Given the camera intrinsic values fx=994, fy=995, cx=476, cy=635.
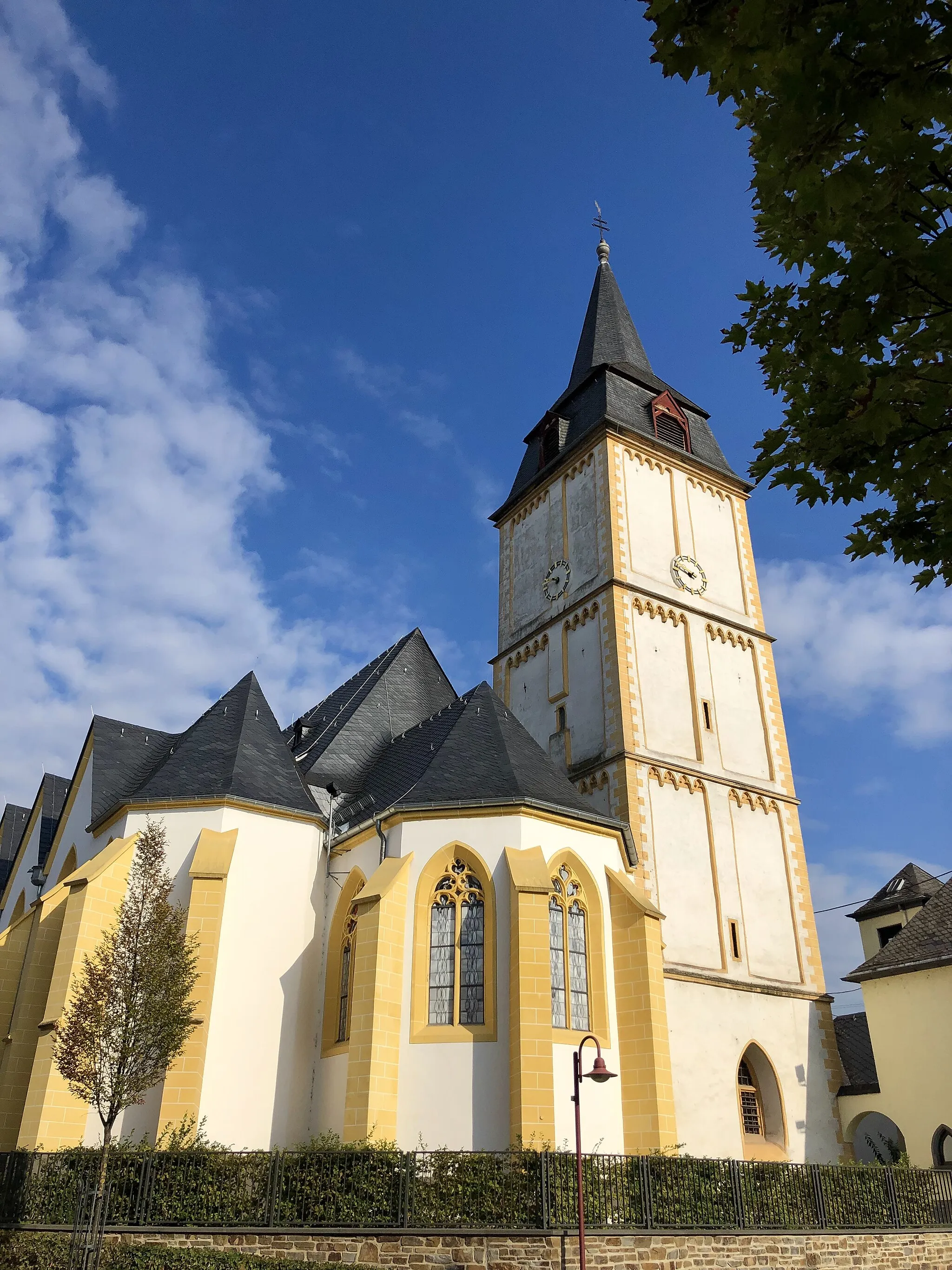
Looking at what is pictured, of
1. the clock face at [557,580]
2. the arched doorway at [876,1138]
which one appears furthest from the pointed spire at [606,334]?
the arched doorway at [876,1138]

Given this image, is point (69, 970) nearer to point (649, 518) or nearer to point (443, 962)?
point (443, 962)

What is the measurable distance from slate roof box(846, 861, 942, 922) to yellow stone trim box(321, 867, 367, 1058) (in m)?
22.4

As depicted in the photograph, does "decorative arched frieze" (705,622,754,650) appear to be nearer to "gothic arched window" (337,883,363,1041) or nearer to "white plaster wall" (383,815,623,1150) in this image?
"white plaster wall" (383,815,623,1150)

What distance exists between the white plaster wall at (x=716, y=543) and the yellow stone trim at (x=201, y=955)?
15182 millimetres

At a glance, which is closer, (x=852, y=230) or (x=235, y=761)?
(x=852, y=230)

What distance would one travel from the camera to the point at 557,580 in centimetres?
2831

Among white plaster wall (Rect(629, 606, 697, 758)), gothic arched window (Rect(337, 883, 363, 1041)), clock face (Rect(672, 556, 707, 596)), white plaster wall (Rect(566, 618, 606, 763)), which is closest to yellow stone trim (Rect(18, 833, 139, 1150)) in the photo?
gothic arched window (Rect(337, 883, 363, 1041))

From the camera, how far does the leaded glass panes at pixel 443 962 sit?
54.5 ft

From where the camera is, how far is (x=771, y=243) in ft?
20.8

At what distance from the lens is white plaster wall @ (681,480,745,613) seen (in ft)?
91.4

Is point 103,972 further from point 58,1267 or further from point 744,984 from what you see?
point 744,984

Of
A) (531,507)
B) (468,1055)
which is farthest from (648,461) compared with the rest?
(468,1055)

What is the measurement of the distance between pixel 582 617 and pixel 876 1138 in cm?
1516

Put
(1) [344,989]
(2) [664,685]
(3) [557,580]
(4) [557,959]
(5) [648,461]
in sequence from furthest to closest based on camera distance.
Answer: (5) [648,461], (3) [557,580], (2) [664,685], (1) [344,989], (4) [557,959]
